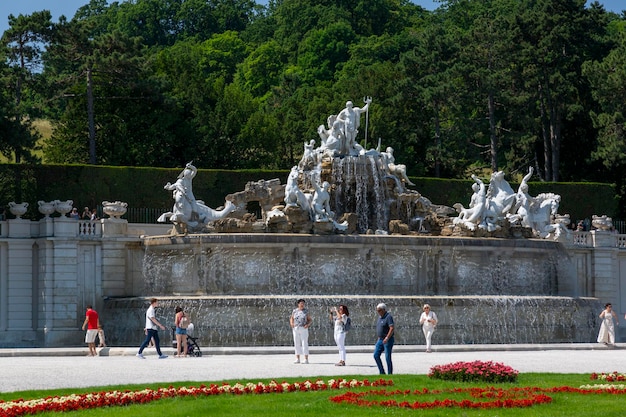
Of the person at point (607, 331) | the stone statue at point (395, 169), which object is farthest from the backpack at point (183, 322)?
the stone statue at point (395, 169)

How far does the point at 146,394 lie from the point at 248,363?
28.4 feet

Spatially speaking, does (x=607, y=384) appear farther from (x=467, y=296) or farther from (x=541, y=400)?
(x=467, y=296)

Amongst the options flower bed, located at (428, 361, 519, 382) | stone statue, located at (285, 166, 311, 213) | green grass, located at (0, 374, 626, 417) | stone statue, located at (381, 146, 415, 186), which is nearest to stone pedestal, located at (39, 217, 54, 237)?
stone statue, located at (285, 166, 311, 213)

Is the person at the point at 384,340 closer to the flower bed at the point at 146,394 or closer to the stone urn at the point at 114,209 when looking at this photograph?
the flower bed at the point at 146,394

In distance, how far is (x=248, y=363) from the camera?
3275cm

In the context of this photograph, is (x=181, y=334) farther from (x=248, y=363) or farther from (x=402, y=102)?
(x=402, y=102)

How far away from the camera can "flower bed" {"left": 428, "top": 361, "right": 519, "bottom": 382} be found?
26.8 m

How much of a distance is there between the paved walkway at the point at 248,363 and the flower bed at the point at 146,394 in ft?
8.35

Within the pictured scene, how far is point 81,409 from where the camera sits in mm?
23125

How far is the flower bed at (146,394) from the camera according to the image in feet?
74.7

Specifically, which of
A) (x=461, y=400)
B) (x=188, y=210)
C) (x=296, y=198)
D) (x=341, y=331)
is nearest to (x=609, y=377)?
(x=461, y=400)

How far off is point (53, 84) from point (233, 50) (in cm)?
5164

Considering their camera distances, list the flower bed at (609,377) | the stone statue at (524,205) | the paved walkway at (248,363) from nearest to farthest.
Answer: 1. the flower bed at (609,377)
2. the paved walkway at (248,363)
3. the stone statue at (524,205)

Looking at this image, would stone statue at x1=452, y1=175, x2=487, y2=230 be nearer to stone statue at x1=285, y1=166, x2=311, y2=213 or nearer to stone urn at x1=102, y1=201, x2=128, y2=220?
stone statue at x1=285, y1=166, x2=311, y2=213
